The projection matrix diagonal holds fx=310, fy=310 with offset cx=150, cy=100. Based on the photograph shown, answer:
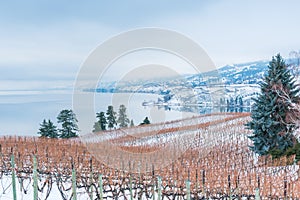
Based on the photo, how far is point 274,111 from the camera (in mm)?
10336

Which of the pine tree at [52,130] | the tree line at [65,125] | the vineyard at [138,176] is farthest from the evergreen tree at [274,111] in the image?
the pine tree at [52,130]

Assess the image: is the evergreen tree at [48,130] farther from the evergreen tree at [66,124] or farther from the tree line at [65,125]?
the evergreen tree at [66,124]

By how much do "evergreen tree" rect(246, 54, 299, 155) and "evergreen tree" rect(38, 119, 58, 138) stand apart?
1369 centimetres

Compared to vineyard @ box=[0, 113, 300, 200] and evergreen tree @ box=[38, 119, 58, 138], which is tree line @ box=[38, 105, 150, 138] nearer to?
evergreen tree @ box=[38, 119, 58, 138]

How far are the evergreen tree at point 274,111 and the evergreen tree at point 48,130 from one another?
44.9 feet

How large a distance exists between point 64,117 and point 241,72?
2000 inches

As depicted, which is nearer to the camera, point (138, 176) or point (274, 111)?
point (138, 176)

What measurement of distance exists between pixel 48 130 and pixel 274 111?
1463 cm

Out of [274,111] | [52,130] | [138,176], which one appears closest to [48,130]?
[52,130]

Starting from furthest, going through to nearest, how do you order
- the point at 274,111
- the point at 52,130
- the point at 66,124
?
the point at 66,124 → the point at 52,130 → the point at 274,111

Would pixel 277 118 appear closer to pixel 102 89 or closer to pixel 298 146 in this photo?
pixel 298 146

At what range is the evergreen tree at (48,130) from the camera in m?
19.9

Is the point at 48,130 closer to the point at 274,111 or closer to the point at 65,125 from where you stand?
the point at 65,125

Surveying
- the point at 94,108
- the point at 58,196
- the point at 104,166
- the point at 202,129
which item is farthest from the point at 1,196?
the point at 202,129
